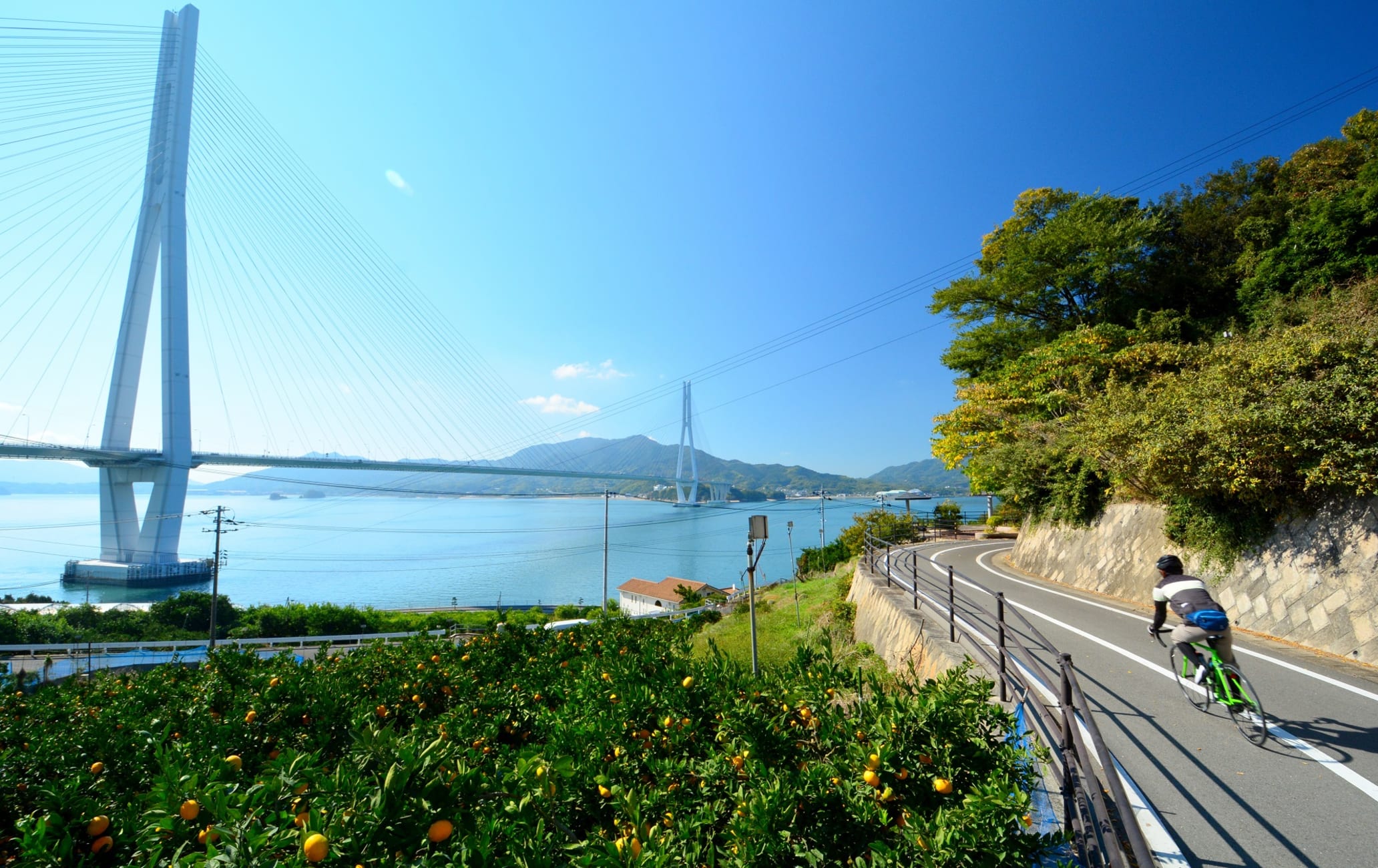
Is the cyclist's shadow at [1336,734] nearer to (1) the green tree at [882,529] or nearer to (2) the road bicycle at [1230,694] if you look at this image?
(2) the road bicycle at [1230,694]

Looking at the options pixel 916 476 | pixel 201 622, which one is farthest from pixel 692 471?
pixel 916 476

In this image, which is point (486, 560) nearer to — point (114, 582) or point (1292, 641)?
point (114, 582)

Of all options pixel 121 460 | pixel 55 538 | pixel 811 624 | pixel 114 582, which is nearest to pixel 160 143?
pixel 121 460

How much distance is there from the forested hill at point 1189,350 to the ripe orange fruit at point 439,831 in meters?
7.71

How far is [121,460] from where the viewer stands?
27.5 metres

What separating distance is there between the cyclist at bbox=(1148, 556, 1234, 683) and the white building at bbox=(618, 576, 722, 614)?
26918 mm

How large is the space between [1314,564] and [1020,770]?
6223mm

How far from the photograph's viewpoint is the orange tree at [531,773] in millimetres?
1326

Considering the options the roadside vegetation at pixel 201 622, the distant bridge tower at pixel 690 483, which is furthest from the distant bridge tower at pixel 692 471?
the roadside vegetation at pixel 201 622

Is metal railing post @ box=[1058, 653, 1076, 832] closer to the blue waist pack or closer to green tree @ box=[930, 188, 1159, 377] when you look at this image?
the blue waist pack

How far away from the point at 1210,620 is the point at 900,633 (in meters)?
2.80

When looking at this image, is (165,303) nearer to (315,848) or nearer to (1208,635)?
(315,848)

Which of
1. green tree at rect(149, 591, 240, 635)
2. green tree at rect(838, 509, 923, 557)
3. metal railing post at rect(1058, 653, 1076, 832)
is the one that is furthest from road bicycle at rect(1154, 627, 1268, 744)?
green tree at rect(149, 591, 240, 635)

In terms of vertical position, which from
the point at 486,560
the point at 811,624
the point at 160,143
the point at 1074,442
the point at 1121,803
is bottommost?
the point at 486,560
